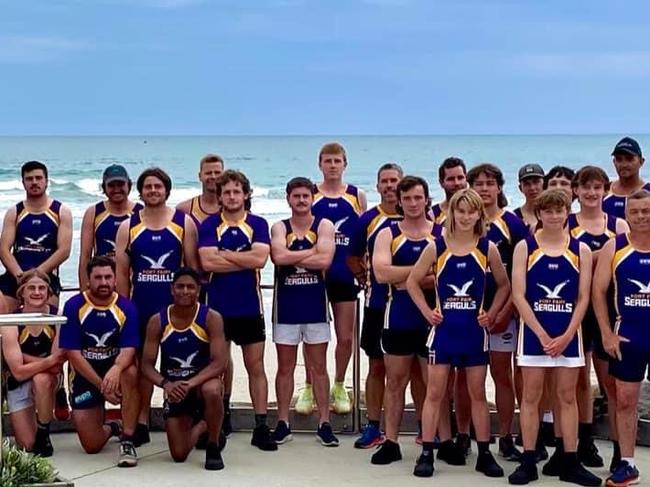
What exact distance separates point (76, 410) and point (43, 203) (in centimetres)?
148

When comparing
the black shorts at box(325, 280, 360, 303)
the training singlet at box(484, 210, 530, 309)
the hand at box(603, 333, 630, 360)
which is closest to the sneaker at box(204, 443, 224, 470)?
the black shorts at box(325, 280, 360, 303)

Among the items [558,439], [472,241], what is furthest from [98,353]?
[558,439]

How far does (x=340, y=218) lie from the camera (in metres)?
7.44

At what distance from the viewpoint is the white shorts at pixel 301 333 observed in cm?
698

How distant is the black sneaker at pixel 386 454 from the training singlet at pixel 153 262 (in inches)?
62.7

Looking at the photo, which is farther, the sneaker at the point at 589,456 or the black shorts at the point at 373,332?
the black shorts at the point at 373,332

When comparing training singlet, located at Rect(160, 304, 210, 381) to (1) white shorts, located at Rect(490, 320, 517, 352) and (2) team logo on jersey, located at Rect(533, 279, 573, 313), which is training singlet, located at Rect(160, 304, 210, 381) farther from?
(2) team logo on jersey, located at Rect(533, 279, 573, 313)

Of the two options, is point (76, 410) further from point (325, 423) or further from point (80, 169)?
point (80, 169)

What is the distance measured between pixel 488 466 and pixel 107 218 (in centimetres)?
292

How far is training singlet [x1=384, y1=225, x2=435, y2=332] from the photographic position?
256 inches

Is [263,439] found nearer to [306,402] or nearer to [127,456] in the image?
[306,402]

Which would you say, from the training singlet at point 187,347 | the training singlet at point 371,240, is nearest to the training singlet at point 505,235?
the training singlet at point 371,240

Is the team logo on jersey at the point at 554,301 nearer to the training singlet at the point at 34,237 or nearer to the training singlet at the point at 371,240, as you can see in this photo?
the training singlet at the point at 371,240

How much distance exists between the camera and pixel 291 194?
22.8 feet
